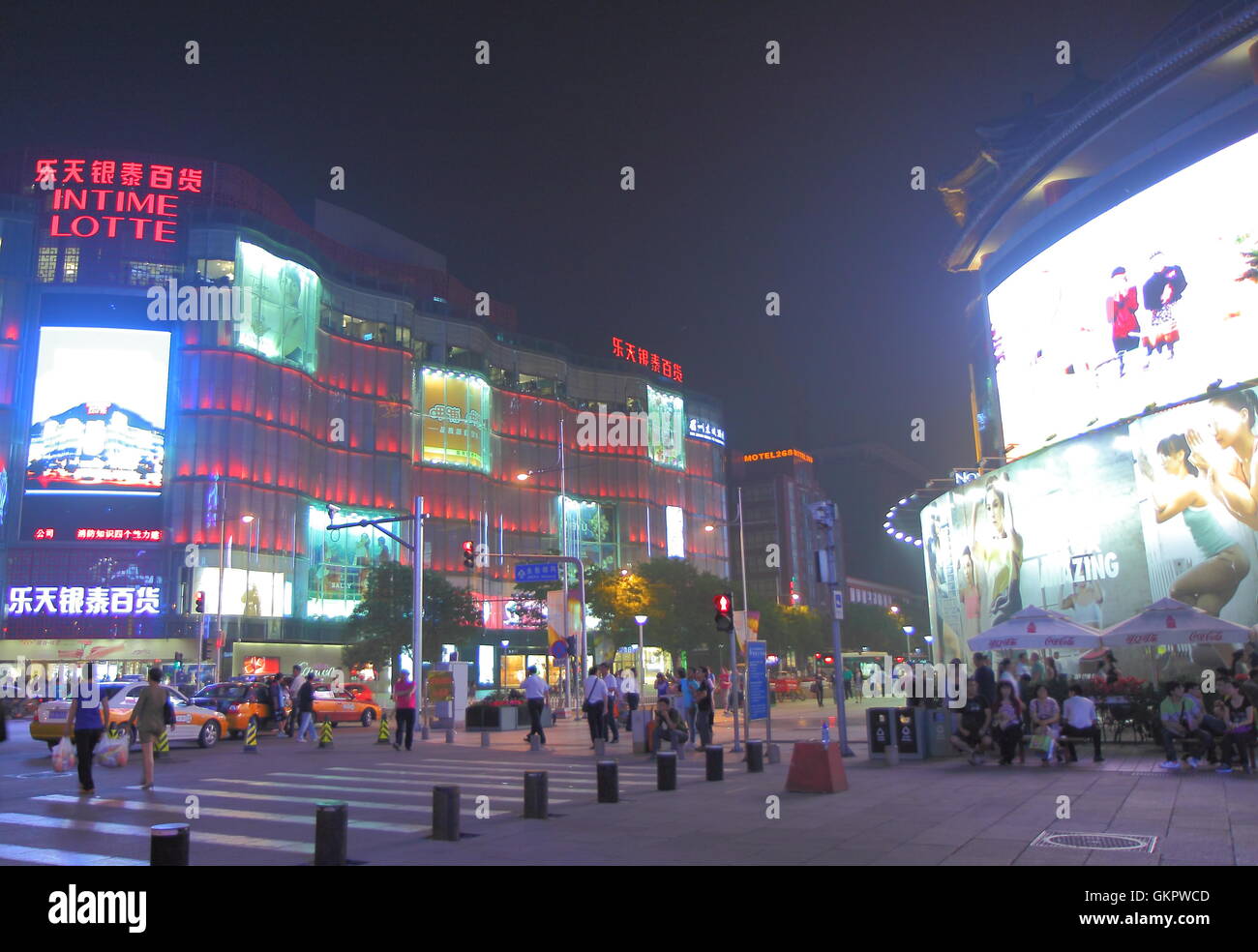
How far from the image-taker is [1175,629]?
63.4ft

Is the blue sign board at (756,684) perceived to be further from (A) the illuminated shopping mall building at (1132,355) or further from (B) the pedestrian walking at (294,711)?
(A) the illuminated shopping mall building at (1132,355)

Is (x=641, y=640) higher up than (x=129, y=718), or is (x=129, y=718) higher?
(x=641, y=640)

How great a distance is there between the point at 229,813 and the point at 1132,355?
3137cm

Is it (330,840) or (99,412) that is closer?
(330,840)

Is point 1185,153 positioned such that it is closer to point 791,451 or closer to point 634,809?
point 634,809

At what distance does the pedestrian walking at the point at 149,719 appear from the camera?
14859 millimetres

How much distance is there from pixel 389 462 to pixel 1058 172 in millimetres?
47887

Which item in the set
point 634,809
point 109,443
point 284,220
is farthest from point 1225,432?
point 284,220

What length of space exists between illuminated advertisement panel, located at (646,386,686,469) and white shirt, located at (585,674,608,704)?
6818 centimetres

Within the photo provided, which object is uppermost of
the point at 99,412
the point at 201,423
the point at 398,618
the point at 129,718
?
the point at 99,412

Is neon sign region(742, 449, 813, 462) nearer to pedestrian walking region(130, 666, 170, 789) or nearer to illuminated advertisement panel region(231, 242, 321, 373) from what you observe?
illuminated advertisement panel region(231, 242, 321, 373)

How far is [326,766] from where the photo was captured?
61.6 feet

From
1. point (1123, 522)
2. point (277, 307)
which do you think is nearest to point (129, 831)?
point (1123, 522)

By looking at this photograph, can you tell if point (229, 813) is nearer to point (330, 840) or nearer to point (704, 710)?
point (330, 840)
